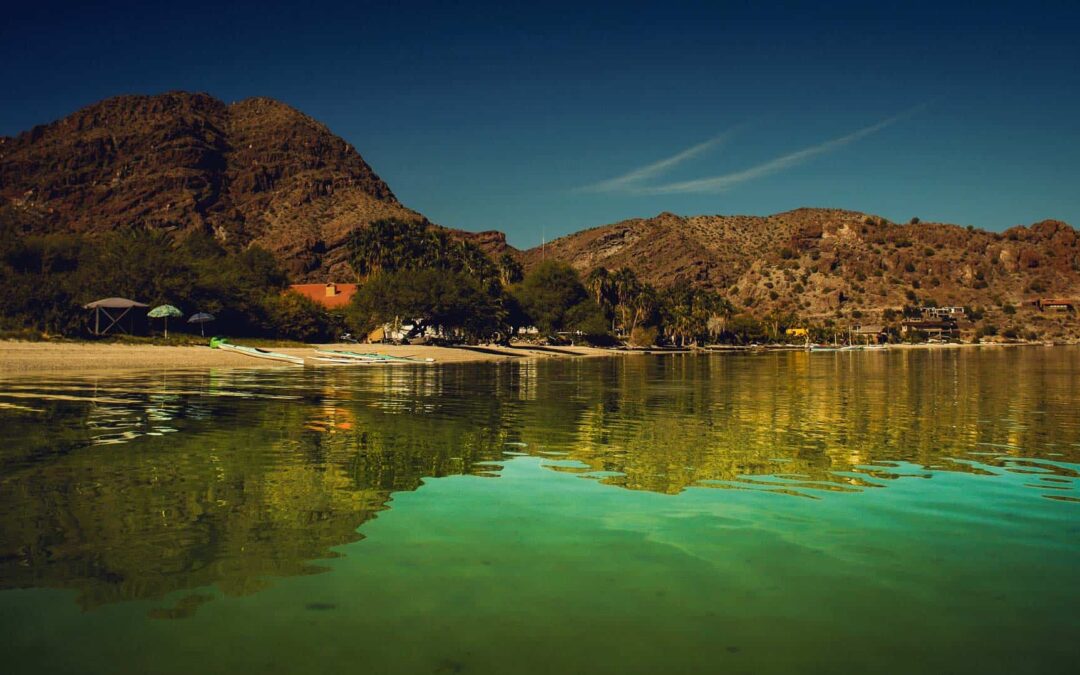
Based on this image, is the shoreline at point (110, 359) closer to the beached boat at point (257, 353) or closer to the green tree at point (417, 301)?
the beached boat at point (257, 353)

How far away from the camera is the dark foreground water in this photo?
5871 millimetres

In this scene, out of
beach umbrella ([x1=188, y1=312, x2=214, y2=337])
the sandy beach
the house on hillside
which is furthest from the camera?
the house on hillside

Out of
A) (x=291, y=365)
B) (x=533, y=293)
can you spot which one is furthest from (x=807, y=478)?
(x=533, y=293)

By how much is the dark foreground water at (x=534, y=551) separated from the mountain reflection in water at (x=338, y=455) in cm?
8

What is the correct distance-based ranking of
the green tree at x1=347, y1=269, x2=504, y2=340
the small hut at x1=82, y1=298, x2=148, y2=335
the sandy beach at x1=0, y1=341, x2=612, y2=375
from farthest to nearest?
the green tree at x1=347, y1=269, x2=504, y2=340, the small hut at x1=82, y1=298, x2=148, y2=335, the sandy beach at x1=0, y1=341, x2=612, y2=375

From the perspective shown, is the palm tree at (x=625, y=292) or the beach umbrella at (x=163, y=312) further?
the palm tree at (x=625, y=292)

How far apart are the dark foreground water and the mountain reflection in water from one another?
82mm

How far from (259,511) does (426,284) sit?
287ft

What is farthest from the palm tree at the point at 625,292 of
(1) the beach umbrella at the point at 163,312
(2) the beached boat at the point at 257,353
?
(1) the beach umbrella at the point at 163,312

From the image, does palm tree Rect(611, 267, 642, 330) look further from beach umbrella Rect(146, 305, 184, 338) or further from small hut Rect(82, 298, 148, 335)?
small hut Rect(82, 298, 148, 335)

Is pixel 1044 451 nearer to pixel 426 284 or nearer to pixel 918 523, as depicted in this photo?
pixel 918 523

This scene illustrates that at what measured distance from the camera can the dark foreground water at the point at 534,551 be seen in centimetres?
587

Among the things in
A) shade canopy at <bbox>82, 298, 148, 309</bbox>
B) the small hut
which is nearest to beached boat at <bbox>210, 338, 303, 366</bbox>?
shade canopy at <bbox>82, 298, 148, 309</bbox>

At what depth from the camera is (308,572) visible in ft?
25.3
